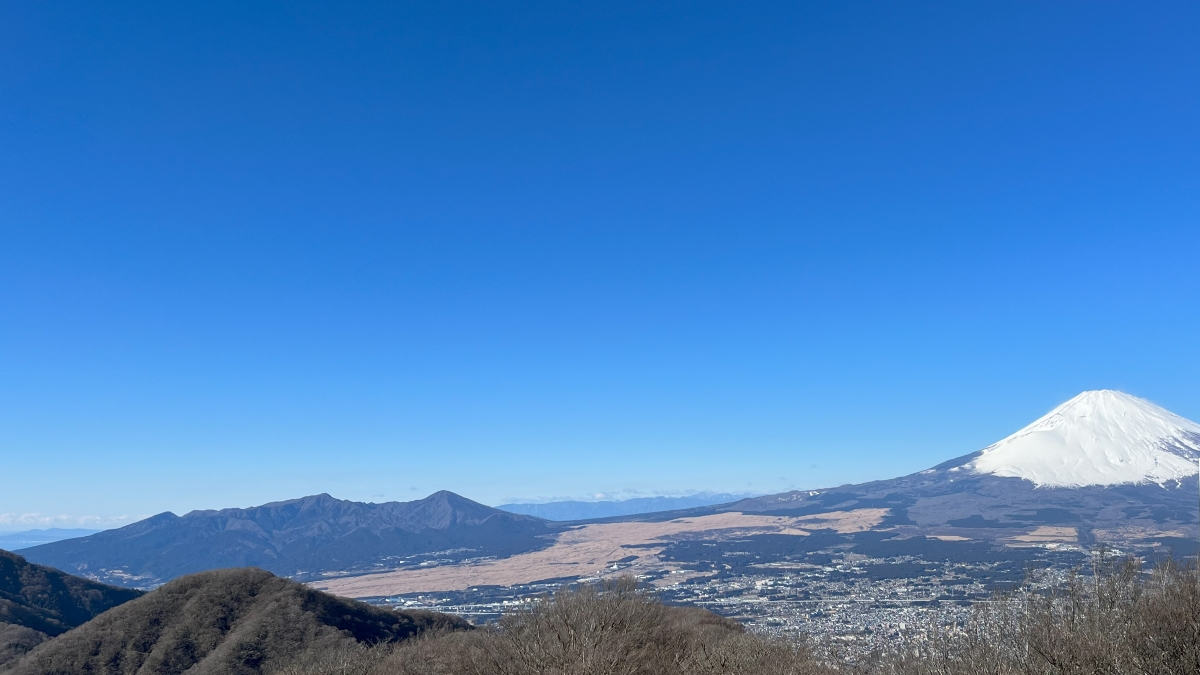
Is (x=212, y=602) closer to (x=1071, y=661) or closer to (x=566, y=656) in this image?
(x=566, y=656)

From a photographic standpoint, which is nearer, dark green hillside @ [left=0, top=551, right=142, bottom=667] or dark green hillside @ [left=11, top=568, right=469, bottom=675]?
dark green hillside @ [left=11, top=568, right=469, bottom=675]

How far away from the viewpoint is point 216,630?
71.8 m

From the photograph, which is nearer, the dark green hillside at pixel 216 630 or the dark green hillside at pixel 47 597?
the dark green hillside at pixel 216 630

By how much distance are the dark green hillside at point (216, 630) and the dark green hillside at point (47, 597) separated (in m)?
20.0

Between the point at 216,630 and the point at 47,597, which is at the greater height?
the point at 47,597

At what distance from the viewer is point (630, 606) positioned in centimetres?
4784

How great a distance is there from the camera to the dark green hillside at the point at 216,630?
6481 centimetres

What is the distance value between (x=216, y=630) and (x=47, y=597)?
67990 millimetres

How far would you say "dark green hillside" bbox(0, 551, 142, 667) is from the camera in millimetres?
87387

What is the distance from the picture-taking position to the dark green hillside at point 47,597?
87.4m

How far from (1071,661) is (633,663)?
59.1ft

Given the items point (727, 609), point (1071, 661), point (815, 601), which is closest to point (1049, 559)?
point (815, 601)

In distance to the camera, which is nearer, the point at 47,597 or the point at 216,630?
the point at 216,630

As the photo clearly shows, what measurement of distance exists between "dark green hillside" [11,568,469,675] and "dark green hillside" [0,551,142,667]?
20.0m
